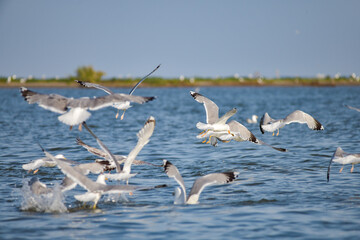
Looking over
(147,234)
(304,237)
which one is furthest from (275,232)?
(147,234)

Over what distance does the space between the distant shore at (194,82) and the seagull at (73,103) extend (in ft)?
193

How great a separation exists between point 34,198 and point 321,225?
4.55m

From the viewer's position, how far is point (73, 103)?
347 inches

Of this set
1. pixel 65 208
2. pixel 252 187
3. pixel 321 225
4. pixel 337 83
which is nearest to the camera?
pixel 321 225

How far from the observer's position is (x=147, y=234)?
7297mm

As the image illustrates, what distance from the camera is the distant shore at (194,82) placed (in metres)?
70.1

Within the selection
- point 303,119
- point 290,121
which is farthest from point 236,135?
point 303,119

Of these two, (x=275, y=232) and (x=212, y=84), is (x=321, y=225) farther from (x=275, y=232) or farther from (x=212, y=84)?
(x=212, y=84)

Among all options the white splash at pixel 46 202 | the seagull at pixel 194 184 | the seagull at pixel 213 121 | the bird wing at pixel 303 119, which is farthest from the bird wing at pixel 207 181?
the bird wing at pixel 303 119

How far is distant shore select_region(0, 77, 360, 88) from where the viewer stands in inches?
2761

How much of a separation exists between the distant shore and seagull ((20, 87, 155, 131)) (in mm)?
58945

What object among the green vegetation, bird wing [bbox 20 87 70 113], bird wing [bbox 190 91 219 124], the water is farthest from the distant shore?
bird wing [bbox 20 87 70 113]

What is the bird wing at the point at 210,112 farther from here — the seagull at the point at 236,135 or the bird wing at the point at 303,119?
the bird wing at the point at 303,119

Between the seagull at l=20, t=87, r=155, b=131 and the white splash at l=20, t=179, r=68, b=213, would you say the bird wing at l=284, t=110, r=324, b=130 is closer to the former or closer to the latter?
the seagull at l=20, t=87, r=155, b=131
